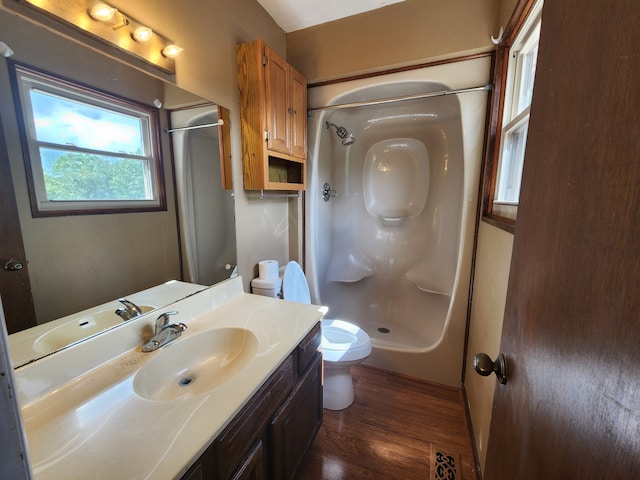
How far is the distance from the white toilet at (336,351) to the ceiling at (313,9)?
164 cm

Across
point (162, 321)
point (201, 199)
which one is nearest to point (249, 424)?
point (162, 321)

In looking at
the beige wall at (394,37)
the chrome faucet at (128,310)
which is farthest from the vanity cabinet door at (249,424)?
the beige wall at (394,37)

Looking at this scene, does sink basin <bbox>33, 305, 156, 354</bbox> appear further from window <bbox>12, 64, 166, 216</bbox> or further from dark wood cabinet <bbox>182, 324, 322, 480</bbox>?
dark wood cabinet <bbox>182, 324, 322, 480</bbox>

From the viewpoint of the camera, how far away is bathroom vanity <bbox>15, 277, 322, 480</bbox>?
0.57 m

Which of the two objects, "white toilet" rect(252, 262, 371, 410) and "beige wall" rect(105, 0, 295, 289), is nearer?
"beige wall" rect(105, 0, 295, 289)

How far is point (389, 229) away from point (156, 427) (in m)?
2.24

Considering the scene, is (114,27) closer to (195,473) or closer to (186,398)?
(186,398)

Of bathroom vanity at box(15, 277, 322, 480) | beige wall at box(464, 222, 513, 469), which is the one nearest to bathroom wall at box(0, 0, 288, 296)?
bathroom vanity at box(15, 277, 322, 480)

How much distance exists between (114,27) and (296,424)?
5.23 feet

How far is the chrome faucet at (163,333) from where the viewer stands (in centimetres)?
94

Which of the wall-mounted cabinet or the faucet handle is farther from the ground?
the wall-mounted cabinet

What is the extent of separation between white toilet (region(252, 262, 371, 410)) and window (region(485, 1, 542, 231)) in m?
1.07

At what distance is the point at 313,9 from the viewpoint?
1664 millimetres

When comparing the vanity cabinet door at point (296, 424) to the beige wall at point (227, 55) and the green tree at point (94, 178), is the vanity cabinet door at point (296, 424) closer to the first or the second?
the beige wall at point (227, 55)
